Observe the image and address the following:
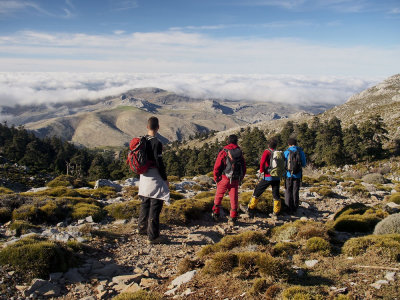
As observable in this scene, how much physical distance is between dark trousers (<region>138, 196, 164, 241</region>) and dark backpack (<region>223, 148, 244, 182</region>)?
11.2 feet

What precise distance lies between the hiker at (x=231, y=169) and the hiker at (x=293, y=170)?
8.93 feet

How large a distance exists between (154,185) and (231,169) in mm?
3695

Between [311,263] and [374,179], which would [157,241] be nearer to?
[311,263]

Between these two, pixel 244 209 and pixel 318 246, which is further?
pixel 244 209

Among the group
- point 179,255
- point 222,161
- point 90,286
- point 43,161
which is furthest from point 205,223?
point 43,161

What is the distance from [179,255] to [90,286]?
2757 mm

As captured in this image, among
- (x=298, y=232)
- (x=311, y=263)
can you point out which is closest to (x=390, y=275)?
(x=311, y=263)

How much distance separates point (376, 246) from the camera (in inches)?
297

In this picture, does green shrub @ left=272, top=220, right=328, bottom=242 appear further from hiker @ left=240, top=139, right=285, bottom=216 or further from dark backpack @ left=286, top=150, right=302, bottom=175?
dark backpack @ left=286, top=150, right=302, bottom=175

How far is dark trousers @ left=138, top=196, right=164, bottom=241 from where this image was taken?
9000 mm

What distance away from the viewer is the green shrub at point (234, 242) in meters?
8.22

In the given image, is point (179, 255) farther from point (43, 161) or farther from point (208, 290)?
point (43, 161)

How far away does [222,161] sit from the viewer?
11633mm

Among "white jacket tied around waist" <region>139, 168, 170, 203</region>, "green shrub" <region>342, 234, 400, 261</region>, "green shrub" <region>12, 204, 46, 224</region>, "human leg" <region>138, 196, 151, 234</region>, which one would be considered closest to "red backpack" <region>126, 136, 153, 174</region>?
"white jacket tied around waist" <region>139, 168, 170, 203</region>
